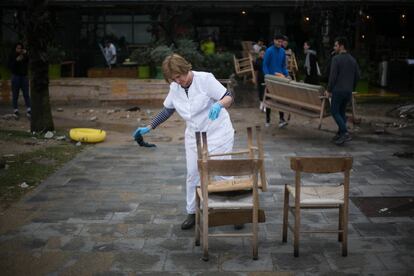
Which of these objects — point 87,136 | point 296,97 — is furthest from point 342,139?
point 87,136

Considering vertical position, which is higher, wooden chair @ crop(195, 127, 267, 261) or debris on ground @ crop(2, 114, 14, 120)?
wooden chair @ crop(195, 127, 267, 261)

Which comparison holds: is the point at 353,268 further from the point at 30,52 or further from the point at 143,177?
the point at 30,52

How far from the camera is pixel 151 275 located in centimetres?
455

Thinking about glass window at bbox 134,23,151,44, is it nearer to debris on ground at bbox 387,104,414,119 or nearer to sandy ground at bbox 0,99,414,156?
sandy ground at bbox 0,99,414,156

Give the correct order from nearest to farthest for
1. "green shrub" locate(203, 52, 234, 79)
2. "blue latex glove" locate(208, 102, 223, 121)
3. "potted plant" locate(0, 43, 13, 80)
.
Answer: "blue latex glove" locate(208, 102, 223, 121) < "potted plant" locate(0, 43, 13, 80) < "green shrub" locate(203, 52, 234, 79)

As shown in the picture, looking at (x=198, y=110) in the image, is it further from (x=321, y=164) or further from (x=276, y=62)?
(x=276, y=62)

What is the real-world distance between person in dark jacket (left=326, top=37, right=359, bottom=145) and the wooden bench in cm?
51

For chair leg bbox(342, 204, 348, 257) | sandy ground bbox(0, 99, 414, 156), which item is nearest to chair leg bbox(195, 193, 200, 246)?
chair leg bbox(342, 204, 348, 257)

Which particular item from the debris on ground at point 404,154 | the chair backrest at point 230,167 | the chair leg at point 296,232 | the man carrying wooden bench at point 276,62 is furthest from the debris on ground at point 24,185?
the man carrying wooden bench at point 276,62

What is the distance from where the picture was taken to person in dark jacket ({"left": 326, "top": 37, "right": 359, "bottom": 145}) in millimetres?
9781

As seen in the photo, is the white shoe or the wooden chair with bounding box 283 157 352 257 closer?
the wooden chair with bounding box 283 157 352 257

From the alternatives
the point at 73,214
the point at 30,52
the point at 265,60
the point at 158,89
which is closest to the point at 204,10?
the point at 158,89

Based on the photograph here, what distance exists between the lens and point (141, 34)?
72.5 feet

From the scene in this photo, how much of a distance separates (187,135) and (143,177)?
236 centimetres
